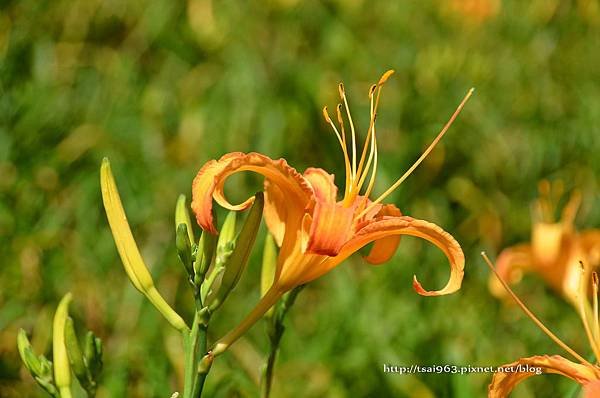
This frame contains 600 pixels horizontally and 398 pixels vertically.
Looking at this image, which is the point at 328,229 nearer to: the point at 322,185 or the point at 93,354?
the point at 322,185

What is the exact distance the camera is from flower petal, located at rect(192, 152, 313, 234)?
2.49ft

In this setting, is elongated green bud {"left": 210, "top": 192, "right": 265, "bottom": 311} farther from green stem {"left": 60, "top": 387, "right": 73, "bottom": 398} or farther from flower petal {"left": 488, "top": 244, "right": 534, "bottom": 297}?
flower petal {"left": 488, "top": 244, "right": 534, "bottom": 297}

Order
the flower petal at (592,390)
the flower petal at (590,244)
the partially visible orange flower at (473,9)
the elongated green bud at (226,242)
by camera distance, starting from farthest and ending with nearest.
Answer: the partially visible orange flower at (473,9) → the flower petal at (590,244) → the elongated green bud at (226,242) → the flower petal at (592,390)

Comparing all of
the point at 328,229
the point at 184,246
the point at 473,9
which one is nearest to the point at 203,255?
the point at 184,246

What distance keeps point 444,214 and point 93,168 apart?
805 mm

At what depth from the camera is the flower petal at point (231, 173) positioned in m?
0.76

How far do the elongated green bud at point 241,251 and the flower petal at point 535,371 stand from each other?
9.9 inches

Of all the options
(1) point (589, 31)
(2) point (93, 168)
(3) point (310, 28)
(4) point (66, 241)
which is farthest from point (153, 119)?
(1) point (589, 31)

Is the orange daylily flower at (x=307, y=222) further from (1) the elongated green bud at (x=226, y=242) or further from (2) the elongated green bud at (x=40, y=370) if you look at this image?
(2) the elongated green bud at (x=40, y=370)

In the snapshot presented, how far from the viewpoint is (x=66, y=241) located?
1812 millimetres

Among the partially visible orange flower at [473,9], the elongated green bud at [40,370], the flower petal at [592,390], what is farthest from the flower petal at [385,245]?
the partially visible orange flower at [473,9]

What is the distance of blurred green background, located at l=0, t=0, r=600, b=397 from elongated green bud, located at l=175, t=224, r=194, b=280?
0.44m

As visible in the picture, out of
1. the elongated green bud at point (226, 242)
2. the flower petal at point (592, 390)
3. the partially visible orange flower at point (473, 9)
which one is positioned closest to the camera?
the flower petal at point (592, 390)

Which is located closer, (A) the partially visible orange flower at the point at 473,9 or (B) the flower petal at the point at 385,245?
(B) the flower petal at the point at 385,245
